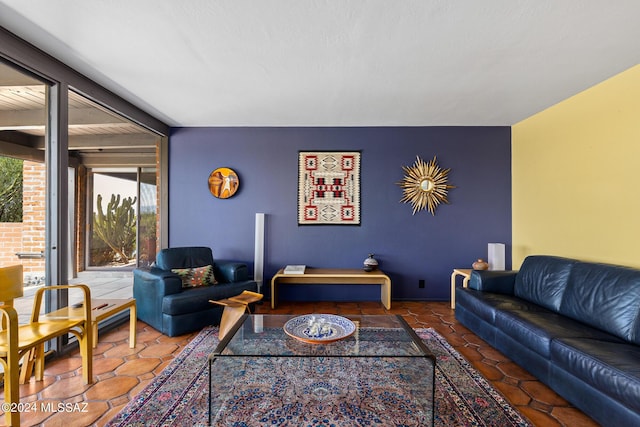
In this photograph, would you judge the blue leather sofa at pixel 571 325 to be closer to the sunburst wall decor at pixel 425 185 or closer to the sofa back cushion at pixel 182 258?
the sunburst wall decor at pixel 425 185

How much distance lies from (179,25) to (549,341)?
3305 millimetres

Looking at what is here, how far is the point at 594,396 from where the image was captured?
154cm

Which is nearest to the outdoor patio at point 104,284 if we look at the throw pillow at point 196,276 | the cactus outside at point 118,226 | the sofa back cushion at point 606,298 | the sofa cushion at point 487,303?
the cactus outside at point 118,226

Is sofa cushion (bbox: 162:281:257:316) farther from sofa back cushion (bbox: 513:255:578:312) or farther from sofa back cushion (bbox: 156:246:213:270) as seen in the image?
sofa back cushion (bbox: 513:255:578:312)

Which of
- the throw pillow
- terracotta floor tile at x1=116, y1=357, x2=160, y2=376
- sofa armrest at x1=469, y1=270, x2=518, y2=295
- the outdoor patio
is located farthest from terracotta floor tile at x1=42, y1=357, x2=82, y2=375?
sofa armrest at x1=469, y1=270, x2=518, y2=295

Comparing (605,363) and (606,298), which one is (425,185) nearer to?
(606,298)

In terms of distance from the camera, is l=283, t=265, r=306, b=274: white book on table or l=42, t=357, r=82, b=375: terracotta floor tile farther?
l=283, t=265, r=306, b=274: white book on table

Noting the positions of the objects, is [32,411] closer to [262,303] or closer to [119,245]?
[262,303]

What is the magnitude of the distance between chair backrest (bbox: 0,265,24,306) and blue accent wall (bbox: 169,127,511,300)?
6.26ft

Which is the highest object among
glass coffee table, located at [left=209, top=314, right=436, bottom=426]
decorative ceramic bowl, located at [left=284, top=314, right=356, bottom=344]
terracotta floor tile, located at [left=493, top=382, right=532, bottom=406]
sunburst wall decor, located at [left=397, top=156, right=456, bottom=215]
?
sunburst wall decor, located at [left=397, top=156, right=456, bottom=215]

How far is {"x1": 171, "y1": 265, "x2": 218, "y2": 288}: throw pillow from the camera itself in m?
2.99

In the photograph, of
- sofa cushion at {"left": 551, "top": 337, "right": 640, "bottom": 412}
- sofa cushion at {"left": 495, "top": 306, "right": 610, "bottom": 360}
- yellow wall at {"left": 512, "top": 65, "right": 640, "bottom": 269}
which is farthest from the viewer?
yellow wall at {"left": 512, "top": 65, "right": 640, "bottom": 269}

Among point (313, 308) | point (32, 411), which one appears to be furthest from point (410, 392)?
point (32, 411)

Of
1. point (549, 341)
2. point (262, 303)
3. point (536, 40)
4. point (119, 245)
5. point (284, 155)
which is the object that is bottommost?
point (262, 303)
